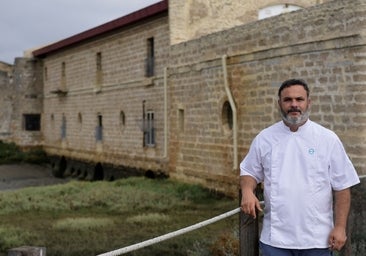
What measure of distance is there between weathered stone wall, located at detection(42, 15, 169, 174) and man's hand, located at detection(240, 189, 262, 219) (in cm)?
1368

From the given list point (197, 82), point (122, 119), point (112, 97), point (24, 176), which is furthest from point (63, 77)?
point (197, 82)

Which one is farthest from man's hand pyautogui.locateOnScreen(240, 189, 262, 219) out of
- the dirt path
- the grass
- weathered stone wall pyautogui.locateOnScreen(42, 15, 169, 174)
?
the dirt path

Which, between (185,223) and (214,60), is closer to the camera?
(185,223)

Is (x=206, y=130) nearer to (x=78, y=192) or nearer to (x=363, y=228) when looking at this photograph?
(x=78, y=192)

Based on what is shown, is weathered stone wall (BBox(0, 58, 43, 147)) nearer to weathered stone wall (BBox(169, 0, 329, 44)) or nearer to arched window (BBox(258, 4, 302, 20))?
weathered stone wall (BBox(169, 0, 329, 44))

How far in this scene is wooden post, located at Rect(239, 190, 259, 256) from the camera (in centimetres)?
421

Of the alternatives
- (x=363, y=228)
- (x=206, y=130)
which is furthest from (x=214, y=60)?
(x=363, y=228)

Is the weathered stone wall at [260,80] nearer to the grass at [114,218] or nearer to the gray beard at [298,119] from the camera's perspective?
the grass at [114,218]

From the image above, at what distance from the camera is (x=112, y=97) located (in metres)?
21.8

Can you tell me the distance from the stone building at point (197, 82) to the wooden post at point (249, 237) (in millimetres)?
6325

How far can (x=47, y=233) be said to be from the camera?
33.7 feet

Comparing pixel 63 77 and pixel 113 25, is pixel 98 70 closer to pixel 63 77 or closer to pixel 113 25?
pixel 113 25

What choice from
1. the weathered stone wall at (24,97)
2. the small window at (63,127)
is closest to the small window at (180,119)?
the small window at (63,127)

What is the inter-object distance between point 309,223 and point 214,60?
1099cm
